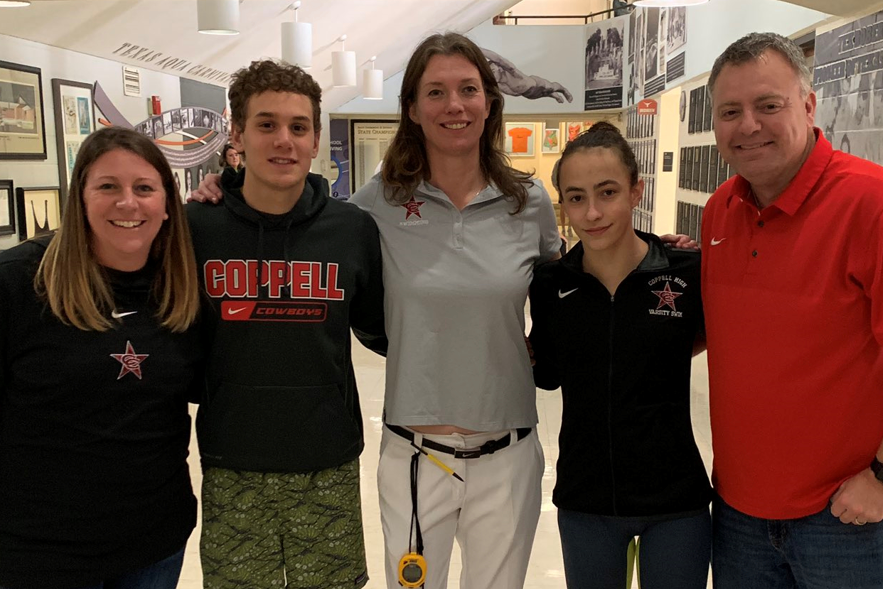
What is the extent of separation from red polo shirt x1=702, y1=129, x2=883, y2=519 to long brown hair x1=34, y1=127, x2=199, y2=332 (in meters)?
1.25

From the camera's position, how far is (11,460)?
1.60m

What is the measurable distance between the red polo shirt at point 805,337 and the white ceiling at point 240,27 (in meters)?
1.21

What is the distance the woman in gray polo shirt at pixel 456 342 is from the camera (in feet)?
6.48

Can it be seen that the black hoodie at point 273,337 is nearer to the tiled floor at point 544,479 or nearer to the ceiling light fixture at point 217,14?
the tiled floor at point 544,479

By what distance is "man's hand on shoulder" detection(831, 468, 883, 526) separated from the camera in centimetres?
155

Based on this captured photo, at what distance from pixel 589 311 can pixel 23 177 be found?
4.08 metres

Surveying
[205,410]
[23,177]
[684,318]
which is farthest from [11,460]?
[23,177]

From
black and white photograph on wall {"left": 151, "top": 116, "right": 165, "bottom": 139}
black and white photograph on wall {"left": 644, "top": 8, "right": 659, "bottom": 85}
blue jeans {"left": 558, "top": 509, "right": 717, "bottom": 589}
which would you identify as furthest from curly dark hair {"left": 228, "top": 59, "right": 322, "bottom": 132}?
black and white photograph on wall {"left": 644, "top": 8, "right": 659, "bottom": 85}

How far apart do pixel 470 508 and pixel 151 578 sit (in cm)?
81

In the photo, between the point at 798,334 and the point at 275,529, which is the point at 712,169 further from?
the point at 275,529

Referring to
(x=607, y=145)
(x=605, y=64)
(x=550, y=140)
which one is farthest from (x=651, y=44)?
(x=607, y=145)

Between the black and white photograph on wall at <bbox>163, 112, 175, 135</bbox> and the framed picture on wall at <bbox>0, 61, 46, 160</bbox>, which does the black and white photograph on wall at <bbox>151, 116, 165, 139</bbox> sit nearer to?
the black and white photograph on wall at <bbox>163, 112, 175, 135</bbox>

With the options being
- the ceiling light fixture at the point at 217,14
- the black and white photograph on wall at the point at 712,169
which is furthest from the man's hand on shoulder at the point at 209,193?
the black and white photograph on wall at the point at 712,169

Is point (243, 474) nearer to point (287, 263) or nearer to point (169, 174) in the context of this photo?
point (287, 263)
